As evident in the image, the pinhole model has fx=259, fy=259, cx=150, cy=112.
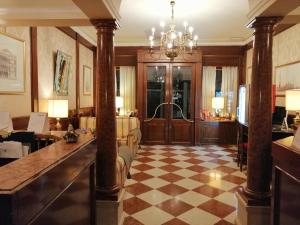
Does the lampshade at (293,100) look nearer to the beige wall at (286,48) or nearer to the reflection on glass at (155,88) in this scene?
the beige wall at (286,48)

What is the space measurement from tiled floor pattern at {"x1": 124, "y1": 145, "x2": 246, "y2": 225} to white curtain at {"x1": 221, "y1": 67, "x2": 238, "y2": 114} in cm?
157

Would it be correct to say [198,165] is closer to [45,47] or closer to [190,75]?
[190,75]

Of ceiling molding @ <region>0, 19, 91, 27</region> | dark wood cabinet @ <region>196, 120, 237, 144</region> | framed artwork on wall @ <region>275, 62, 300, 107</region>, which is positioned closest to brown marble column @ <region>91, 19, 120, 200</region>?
ceiling molding @ <region>0, 19, 91, 27</region>

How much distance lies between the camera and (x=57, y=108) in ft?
13.0

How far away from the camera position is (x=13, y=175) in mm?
1214

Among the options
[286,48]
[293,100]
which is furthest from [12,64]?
[286,48]

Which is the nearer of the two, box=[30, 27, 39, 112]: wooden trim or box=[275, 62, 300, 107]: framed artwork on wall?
box=[30, 27, 39, 112]: wooden trim

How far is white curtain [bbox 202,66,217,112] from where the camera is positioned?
6.97 metres

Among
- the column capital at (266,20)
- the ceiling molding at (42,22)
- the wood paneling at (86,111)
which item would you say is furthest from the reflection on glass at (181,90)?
the column capital at (266,20)

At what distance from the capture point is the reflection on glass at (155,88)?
22.3 ft

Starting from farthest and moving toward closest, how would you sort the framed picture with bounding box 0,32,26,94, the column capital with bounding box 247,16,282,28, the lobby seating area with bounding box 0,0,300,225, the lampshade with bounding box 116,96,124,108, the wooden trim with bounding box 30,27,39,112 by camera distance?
the lampshade with bounding box 116,96,124,108 → the wooden trim with bounding box 30,27,39,112 → the framed picture with bounding box 0,32,26,94 → the column capital with bounding box 247,16,282,28 → the lobby seating area with bounding box 0,0,300,225

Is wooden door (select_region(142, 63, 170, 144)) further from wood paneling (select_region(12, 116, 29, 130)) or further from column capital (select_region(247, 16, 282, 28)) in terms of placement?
column capital (select_region(247, 16, 282, 28))

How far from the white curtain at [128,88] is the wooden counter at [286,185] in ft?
17.7

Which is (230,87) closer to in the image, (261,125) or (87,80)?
(87,80)
